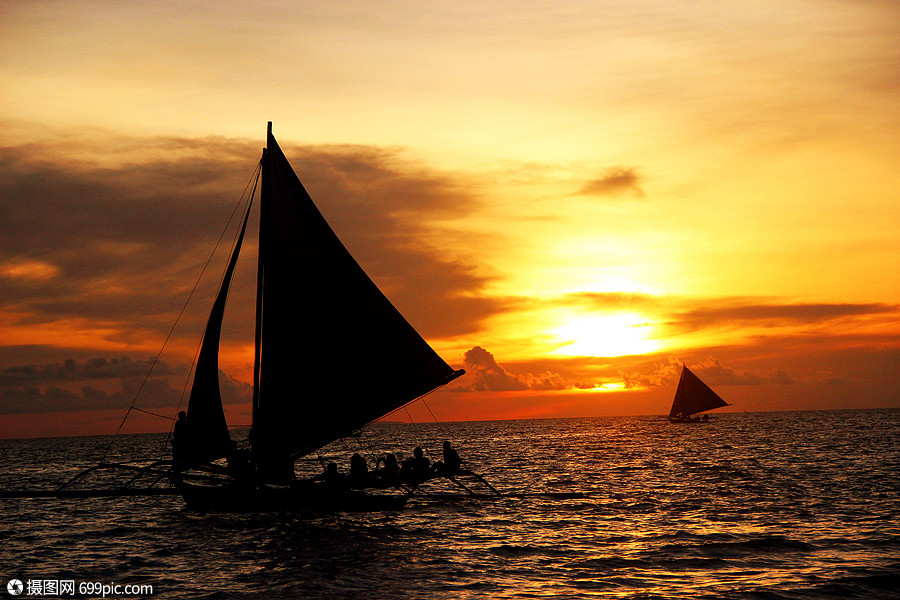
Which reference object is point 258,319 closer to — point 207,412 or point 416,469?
point 207,412

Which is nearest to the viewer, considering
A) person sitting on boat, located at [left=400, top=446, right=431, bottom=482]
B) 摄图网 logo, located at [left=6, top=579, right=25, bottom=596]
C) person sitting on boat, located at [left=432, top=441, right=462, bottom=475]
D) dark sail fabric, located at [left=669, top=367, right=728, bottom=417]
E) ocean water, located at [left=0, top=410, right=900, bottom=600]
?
ocean water, located at [left=0, top=410, right=900, bottom=600]

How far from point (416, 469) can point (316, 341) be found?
613 cm

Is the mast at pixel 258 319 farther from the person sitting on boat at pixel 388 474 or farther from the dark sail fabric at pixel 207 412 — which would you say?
the person sitting on boat at pixel 388 474

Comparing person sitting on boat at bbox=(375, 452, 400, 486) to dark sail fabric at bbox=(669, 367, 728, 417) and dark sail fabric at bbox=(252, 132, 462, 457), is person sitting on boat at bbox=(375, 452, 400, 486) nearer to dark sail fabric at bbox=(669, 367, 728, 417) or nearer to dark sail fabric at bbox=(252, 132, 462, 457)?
dark sail fabric at bbox=(252, 132, 462, 457)

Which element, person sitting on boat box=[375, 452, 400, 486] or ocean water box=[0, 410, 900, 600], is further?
person sitting on boat box=[375, 452, 400, 486]

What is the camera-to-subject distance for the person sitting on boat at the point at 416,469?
2897 centimetres

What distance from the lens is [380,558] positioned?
23.5 meters

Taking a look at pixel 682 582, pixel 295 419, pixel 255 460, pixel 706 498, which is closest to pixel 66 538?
pixel 255 460

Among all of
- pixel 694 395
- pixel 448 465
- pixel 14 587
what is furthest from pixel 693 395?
pixel 14 587

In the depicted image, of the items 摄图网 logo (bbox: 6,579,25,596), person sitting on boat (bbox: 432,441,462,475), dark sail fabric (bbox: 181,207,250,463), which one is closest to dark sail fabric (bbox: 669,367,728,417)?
person sitting on boat (bbox: 432,441,462,475)

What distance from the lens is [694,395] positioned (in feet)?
447

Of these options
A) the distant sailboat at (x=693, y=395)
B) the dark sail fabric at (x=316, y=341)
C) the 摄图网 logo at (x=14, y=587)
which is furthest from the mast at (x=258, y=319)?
the distant sailboat at (x=693, y=395)

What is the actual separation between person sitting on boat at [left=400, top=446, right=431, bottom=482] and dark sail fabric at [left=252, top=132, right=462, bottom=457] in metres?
2.63

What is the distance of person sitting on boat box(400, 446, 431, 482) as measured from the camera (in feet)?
95.0
